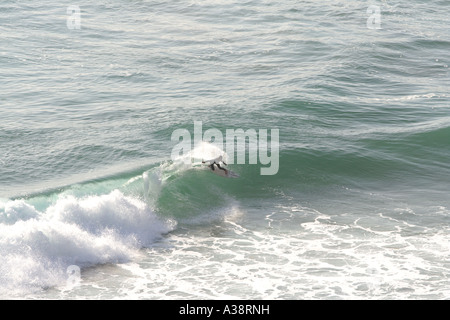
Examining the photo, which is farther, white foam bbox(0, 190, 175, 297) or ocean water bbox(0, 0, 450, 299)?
ocean water bbox(0, 0, 450, 299)

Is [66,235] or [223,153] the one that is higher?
[223,153]

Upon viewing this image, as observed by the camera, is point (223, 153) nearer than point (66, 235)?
No

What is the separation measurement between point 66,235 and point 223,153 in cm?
711

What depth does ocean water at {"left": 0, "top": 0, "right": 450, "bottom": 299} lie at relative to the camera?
1645cm

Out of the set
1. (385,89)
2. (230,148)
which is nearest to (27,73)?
(230,148)

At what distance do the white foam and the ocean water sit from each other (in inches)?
1.9

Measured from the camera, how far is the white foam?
635 inches

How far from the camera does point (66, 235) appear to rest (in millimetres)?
17531

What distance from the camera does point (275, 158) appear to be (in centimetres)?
2333

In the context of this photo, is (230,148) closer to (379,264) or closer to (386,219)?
(386,219)

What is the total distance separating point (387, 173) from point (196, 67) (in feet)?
40.7

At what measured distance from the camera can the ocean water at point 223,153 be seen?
54.0ft

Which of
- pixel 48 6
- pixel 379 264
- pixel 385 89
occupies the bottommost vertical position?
pixel 379 264

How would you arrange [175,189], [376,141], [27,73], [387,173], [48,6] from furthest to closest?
1. [48,6]
2. [27,73]
3. [376,141]
4. [387,173]
5. [175,189]
